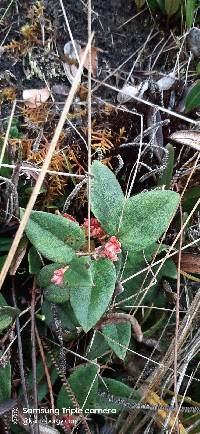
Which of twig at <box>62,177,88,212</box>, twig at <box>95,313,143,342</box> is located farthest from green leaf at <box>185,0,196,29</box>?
twig at <box>95,313,143,342</box>

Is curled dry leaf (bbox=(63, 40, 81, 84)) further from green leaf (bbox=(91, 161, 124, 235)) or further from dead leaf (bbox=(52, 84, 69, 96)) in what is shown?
green leaf (bbox=(91, 161, 124, 235))

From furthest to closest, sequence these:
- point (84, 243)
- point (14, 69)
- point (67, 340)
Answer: point (14, 69) → point (67, 340) → point (84, 243)

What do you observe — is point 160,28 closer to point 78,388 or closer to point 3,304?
point 3,304

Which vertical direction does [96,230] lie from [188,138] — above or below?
below

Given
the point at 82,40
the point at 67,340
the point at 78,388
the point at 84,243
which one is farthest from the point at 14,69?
the point at 78,388

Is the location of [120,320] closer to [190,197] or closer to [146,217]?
[146,217]

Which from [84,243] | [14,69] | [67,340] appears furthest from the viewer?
[14,69]

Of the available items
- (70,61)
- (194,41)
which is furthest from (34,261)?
(194,41)

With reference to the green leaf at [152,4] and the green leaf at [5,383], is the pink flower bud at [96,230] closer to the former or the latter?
the green leaf at [5,383]
